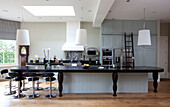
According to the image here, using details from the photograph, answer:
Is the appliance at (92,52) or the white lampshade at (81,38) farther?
the appliance at (92,52)

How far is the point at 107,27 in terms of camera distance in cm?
622

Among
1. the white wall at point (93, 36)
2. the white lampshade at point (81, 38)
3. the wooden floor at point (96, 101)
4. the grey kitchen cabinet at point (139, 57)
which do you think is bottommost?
the wooden floor at point (96, 101)

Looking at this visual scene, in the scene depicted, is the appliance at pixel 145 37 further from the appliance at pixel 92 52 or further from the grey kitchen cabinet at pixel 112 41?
the appliance at pixel 92 52

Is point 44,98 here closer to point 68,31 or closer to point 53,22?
point 68,31

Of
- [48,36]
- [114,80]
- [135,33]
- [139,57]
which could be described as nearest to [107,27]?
[135,33]

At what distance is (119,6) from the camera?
4.43 meters

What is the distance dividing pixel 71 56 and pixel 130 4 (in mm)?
4154

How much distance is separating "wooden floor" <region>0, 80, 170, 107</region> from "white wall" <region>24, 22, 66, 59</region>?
3.35 m

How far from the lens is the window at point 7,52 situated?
651 centimetres

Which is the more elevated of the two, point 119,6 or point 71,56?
point 119,6

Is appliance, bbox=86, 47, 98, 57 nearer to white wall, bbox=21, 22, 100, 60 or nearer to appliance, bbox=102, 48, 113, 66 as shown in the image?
appliance, bbox=102, 48, 113, 66

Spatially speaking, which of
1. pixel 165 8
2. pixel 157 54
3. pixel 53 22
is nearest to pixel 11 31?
pixel 53 22

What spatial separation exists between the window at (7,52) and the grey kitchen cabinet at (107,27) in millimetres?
5099

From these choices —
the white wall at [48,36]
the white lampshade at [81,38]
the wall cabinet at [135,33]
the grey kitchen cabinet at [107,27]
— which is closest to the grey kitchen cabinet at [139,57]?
the wall cabinet at [135,33]
